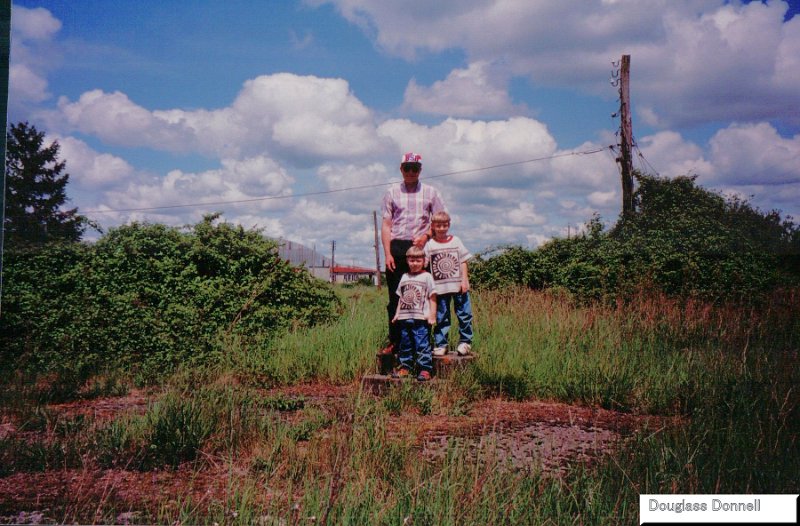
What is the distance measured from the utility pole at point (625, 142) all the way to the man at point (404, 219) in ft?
→ 30.0

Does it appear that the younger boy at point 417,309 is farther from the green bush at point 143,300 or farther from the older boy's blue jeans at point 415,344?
the green bush at point 143,300

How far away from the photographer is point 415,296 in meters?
4.80

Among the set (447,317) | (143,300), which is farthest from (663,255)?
(143,300)

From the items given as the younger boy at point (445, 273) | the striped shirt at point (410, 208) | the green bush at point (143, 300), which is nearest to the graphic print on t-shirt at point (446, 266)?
the younger boy at point (445, 273)

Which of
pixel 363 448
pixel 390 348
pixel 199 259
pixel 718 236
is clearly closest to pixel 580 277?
pixel 718 236

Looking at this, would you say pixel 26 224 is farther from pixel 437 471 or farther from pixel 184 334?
pixel 437 471

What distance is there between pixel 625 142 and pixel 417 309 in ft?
34.2

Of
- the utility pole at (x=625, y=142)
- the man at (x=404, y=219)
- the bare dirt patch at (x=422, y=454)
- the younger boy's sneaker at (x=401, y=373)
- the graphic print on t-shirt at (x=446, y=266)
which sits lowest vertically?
the bare dirt patch at (x=422, y=454)

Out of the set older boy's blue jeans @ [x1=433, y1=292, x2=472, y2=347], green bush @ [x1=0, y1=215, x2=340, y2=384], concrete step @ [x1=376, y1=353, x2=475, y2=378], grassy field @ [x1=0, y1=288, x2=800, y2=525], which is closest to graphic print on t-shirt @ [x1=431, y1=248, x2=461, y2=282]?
older boy's blue jeans @ [x1=433, y1=292, x2=472, y2=347]

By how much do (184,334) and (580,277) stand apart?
8.59 metres

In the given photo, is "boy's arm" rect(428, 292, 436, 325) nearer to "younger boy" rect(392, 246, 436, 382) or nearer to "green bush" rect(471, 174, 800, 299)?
"younger boy" rect(392, 246, 436, 382)

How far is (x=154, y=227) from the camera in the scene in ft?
25.5

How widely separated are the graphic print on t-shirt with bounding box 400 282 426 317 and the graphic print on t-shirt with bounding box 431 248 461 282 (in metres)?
0.39

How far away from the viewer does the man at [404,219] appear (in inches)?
199
